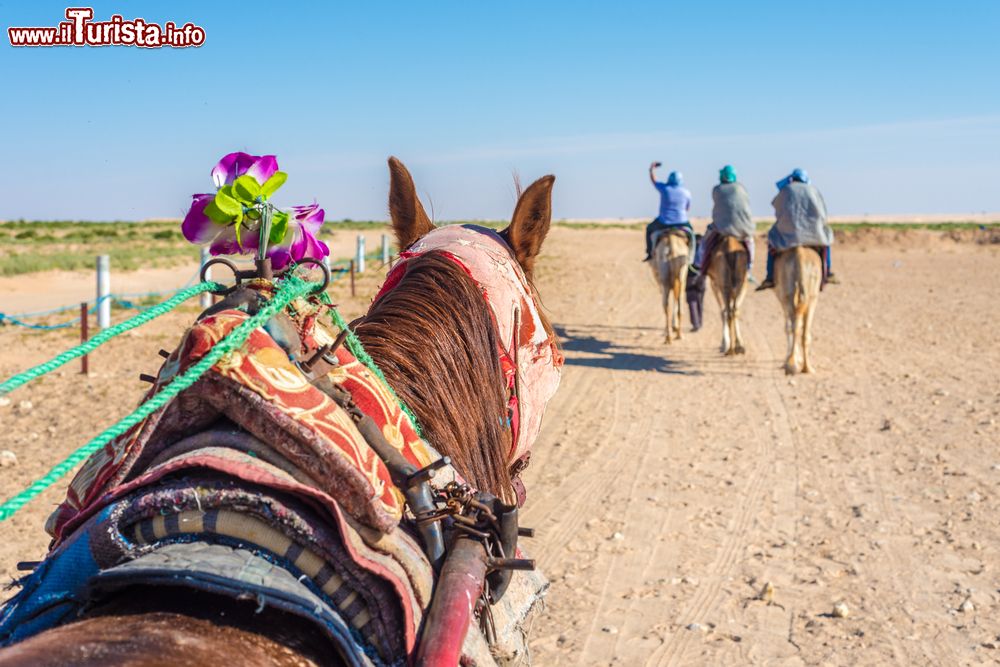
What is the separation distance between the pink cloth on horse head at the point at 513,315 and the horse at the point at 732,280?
8828 millimetres

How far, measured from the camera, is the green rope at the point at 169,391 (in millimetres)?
1332

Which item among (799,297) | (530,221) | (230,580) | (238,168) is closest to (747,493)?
(530,221)

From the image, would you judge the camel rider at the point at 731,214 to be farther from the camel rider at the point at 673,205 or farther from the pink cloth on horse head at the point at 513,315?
the pink cloth on horse head at the point at 513,315

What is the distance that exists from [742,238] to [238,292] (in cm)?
1031

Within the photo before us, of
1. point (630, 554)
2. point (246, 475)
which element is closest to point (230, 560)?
point (246, 475)

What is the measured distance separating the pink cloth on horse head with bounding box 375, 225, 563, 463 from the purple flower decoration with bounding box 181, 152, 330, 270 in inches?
22.9

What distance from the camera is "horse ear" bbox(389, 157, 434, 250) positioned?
316cm

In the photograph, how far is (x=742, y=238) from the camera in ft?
37.5

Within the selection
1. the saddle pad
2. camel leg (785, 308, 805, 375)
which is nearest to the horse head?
the saddle pad

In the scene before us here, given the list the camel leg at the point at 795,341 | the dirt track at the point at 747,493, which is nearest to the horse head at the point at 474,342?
the dirt track at the point at 747,493

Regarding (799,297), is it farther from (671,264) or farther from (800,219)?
(671,264)

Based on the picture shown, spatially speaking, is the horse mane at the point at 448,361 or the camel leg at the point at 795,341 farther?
the camel leg at the point at 795,341

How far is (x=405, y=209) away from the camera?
10.4 ft

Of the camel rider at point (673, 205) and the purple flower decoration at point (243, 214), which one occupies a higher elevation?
the camel rider at point (673, 205)
